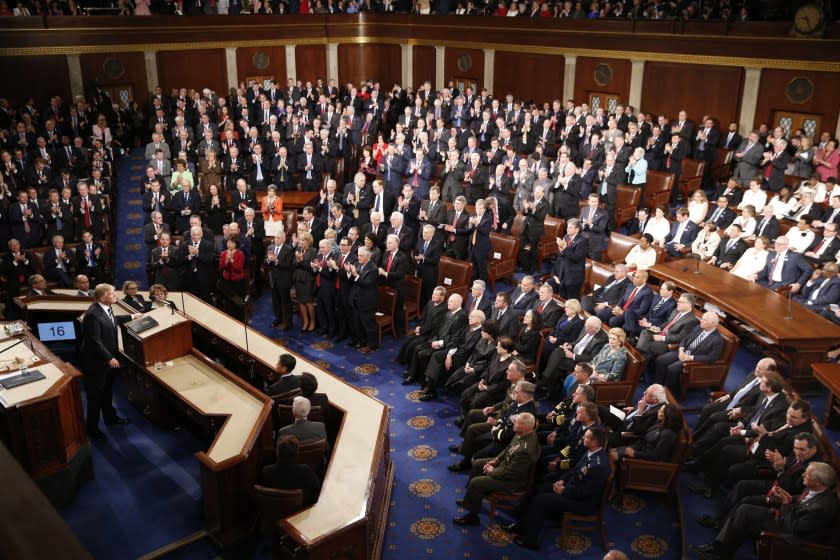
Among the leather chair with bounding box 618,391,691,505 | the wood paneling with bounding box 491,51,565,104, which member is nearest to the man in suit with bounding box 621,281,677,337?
the leather chair with bounding box 618,391,691,505

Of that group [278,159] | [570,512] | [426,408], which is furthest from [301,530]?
[278,159]

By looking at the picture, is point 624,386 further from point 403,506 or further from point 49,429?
point 49,429

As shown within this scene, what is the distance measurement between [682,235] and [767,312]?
256 cm

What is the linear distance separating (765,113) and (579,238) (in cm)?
740

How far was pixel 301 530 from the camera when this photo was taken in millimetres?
4668

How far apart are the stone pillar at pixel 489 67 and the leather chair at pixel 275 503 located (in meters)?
16.9

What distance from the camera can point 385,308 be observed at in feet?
31.8

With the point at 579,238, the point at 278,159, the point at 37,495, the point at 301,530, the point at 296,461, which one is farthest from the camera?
the point at 278,159

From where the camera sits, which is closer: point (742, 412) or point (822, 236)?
point (742, 412)

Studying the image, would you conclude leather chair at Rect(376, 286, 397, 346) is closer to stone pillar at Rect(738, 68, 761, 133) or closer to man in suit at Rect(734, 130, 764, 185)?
man in suit at Rect(734, 130, 764, 185)

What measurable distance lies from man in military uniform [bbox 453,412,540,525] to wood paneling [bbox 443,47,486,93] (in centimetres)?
1591

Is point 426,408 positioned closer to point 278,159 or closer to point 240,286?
point 240,286

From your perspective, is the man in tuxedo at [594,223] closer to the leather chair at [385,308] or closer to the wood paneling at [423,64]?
the leather chair at [385,308]

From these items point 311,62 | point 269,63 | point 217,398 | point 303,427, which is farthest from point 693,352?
point 311,62
